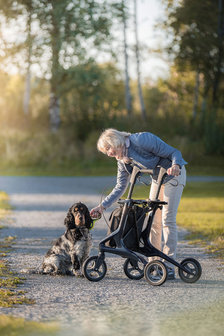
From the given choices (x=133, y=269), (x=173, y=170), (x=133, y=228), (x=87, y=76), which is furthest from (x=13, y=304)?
(x=87, y=76)

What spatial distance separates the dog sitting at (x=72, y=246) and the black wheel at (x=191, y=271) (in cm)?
114

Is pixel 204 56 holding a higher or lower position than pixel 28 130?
higher

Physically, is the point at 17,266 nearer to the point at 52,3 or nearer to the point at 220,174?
the point at 220,174

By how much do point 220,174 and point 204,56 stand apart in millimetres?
9808

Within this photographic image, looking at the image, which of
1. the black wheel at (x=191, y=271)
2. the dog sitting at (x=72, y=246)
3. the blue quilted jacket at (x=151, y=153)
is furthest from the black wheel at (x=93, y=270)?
the blue quilted jacket at (x=151, y=153)

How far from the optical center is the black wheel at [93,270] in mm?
7023

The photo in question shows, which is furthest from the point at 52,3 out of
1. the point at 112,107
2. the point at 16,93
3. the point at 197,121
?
the point at 16,93

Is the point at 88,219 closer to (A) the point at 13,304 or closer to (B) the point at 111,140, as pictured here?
(B) the point at 111,140

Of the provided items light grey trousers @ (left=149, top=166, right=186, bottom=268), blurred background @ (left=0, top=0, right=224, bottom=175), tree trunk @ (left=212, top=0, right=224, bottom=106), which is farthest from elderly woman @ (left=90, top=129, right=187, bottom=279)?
tree trunk @ (left=212, top=0, right=224, bottom=106)

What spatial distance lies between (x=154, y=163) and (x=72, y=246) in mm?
1413

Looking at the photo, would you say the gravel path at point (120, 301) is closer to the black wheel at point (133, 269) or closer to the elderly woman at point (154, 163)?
the black wheel at point (133, 269)

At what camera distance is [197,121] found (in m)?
35.1

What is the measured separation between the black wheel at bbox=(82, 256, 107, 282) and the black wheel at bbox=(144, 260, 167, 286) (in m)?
0.56

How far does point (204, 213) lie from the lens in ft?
49.7
